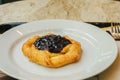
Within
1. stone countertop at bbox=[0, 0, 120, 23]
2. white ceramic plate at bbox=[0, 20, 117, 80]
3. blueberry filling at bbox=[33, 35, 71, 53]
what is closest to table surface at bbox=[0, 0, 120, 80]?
stone countertop at bbox=[0, 0, 120, 23]

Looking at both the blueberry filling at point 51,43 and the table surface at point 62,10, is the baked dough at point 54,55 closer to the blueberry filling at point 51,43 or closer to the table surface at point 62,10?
the blueberry filling at point 51,43

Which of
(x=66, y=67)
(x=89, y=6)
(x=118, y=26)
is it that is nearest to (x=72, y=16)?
(x=89, y=6)

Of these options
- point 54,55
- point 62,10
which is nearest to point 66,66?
point 54,55

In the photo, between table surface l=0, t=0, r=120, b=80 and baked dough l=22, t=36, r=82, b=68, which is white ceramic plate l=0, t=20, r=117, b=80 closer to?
baked dough l=22, t=36, r=82, b=68

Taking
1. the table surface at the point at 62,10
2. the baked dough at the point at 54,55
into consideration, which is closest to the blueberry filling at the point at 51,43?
the baked dough at the point at 54,55

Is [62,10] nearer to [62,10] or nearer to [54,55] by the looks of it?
[62,10]

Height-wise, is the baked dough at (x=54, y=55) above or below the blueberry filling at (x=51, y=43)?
below
